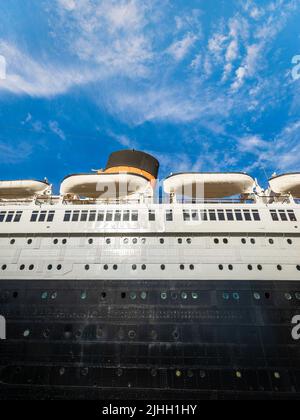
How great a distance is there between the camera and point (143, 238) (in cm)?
1172

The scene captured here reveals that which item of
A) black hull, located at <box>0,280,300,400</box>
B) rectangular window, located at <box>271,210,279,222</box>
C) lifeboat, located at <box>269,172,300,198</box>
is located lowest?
black hull, located at <box>0,280,300,400</box>

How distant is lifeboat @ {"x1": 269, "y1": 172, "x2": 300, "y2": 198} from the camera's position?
46.2ft

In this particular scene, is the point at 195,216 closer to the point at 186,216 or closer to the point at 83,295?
the point at 186,216

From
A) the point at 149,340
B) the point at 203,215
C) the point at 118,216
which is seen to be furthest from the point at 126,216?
the point at 149,340

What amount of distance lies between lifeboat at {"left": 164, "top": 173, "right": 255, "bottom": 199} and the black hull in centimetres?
558

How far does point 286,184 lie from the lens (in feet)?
46.4

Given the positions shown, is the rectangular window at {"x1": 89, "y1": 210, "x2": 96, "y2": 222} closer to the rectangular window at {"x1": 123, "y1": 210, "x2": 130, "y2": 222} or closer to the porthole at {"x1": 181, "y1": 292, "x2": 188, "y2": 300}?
the rectangular window at {"x1": 123, "y1": 210, "x2": 130, "y2": 222}

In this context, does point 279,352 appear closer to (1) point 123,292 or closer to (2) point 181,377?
(2) point 181,377

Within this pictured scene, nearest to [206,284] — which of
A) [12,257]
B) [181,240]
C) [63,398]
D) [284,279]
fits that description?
[181,240]

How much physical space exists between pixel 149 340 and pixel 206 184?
332 inches

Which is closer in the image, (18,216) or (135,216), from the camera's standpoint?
(135,216)

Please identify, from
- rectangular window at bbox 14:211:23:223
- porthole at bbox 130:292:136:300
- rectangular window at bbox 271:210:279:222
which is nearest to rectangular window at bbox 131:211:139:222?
porthole at bbox 130:292:136:300
